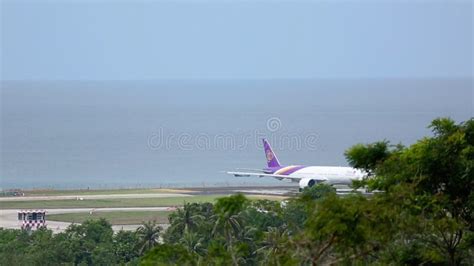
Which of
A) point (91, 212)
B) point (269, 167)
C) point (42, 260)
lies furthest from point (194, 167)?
point (42, 260)

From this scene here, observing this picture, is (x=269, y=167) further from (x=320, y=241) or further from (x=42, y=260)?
(x=320, y=241)

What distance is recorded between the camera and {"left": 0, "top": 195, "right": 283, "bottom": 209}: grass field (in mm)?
83062

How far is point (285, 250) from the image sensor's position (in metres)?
17.3

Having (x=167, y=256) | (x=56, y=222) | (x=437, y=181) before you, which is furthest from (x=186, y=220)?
(x=167, y=256)

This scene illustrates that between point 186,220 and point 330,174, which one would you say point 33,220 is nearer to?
point 186,220

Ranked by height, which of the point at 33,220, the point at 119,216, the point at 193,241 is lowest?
the point at 193,241

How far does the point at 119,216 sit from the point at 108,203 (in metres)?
9.61

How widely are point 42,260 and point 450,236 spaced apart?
32789 millimetres

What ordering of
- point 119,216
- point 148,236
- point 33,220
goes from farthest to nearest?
point 119,216 < point 33,220 < point 148,236

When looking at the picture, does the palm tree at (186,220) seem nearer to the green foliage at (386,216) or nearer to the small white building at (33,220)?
the small white building at (33,220)

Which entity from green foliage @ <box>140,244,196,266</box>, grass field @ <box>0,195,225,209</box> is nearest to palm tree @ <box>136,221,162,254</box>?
grass field @ <box>0,195,225,209</box>

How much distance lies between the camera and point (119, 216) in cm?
7556

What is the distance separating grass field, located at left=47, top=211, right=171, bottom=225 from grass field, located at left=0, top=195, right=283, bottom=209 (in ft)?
16.9

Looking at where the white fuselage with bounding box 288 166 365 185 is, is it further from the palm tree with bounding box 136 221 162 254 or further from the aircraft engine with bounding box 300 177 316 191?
the palm tree with bounding box 136 221 162 254
